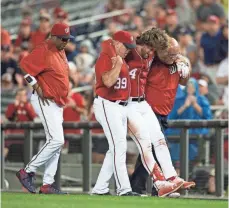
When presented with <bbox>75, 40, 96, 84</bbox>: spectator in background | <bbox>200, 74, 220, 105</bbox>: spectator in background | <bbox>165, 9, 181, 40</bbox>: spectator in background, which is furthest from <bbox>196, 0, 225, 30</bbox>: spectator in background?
<bbox>200, 74, 220, 105</bbox>: spectator in background

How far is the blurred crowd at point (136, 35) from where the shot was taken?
16672 millimetres

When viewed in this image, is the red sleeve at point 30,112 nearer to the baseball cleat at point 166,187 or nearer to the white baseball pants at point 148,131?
the white baseball pants at point 148,131

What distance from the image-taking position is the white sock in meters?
13.1

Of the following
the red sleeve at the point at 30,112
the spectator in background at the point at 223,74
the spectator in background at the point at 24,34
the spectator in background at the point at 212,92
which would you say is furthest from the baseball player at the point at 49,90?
the spectator in background at the point at 24,34

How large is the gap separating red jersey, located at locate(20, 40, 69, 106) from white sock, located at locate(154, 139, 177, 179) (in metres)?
1.41

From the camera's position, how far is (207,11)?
72.4ft

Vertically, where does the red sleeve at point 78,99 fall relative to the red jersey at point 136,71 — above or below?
below

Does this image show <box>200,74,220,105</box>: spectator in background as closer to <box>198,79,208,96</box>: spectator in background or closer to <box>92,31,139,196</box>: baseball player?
<box>198,79,208,96</box>: spectator in background

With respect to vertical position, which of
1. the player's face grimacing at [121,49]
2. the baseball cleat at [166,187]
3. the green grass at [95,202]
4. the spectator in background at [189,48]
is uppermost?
the spectator in background at [189,48]

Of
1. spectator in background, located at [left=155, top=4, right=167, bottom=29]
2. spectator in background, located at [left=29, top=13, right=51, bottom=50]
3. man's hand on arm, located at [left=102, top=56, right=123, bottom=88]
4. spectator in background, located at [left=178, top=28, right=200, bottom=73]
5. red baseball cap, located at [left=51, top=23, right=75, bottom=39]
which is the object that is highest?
spectator in background, located at [left=155, top=4, right=167, bottom=29]

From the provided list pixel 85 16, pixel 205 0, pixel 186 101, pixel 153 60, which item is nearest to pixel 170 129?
pixel 186 101

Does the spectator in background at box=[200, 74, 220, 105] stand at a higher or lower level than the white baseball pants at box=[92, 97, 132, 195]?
higher

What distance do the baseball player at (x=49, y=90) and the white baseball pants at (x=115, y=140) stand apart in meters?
0.67

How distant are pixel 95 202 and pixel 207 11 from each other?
1117 centimetres
